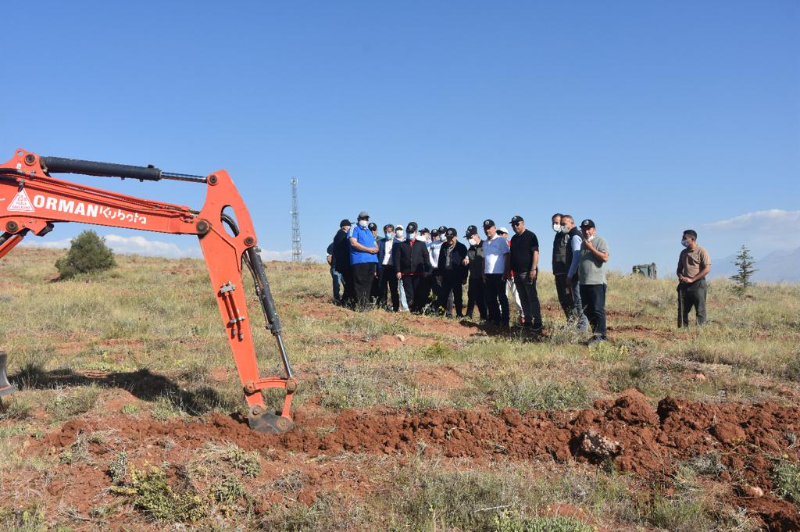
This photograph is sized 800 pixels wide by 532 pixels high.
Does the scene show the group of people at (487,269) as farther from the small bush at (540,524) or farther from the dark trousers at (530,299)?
the small bush at (540,524)

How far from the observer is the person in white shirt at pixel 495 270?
464 inches

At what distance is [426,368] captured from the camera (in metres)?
7.71

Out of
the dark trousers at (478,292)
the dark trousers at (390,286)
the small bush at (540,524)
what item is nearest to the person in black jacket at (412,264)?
the dark trousers at (390,286)

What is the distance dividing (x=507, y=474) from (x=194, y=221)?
3.25 metres

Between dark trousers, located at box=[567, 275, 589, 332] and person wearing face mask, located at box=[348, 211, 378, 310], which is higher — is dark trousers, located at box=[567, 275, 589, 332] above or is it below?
below

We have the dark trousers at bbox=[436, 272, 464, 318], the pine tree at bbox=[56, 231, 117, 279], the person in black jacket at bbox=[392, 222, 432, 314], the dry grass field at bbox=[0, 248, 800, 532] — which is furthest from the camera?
the pine tree at bbox=[56, 231, 117, 279]

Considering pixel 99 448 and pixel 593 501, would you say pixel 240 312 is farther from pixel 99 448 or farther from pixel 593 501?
pixel 593 501

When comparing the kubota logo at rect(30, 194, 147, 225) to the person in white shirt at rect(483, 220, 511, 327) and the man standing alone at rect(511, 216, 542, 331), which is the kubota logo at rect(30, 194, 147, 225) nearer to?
the man standing alone at rect(511, 216, 542, 331)

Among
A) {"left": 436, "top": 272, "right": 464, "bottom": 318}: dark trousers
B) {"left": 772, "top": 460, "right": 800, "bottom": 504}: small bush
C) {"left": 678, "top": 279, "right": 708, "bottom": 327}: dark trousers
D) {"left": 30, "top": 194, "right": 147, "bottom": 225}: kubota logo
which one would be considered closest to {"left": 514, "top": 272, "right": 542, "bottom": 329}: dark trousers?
{"left": 436, "top": 272, "right": 464, "bottom": 318}: dark trousers

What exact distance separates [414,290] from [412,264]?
2.17ft

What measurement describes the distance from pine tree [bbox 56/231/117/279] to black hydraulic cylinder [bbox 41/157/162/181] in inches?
727

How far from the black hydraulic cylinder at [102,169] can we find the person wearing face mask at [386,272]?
A: 904 cm

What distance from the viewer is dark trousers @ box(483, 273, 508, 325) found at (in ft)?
38.9

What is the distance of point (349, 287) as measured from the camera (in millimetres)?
13938
